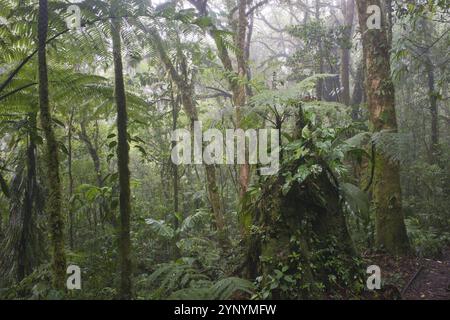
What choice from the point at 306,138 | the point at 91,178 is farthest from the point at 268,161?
the point at 91,178

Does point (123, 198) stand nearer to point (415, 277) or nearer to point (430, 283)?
point (415, 277)

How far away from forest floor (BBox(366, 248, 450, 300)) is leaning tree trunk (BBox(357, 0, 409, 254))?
0.84ft

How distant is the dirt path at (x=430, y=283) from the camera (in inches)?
171

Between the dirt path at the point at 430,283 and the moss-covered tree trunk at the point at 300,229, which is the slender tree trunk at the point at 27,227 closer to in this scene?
the moss-covered tree trunk at the point at 300,229

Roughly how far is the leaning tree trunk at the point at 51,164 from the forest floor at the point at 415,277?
3.00 m

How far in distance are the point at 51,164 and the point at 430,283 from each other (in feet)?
14.4

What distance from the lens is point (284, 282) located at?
143 inches

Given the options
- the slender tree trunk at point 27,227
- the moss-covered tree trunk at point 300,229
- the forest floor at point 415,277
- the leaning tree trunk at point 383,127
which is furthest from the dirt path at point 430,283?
the slender tree trunk at point 27,227

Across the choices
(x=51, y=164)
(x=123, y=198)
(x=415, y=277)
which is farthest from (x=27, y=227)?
(x=415, y=277)

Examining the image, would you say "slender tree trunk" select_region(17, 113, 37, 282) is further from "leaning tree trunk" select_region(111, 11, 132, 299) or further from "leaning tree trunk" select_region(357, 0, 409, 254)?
"leaning tree trunk" select_region(357, 0, 409, 254)

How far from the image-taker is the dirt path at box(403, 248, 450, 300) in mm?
4355

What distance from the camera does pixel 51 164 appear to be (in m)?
3.27

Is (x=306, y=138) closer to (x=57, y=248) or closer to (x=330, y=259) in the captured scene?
(x=330, y=259)

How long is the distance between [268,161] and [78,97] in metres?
2.27
